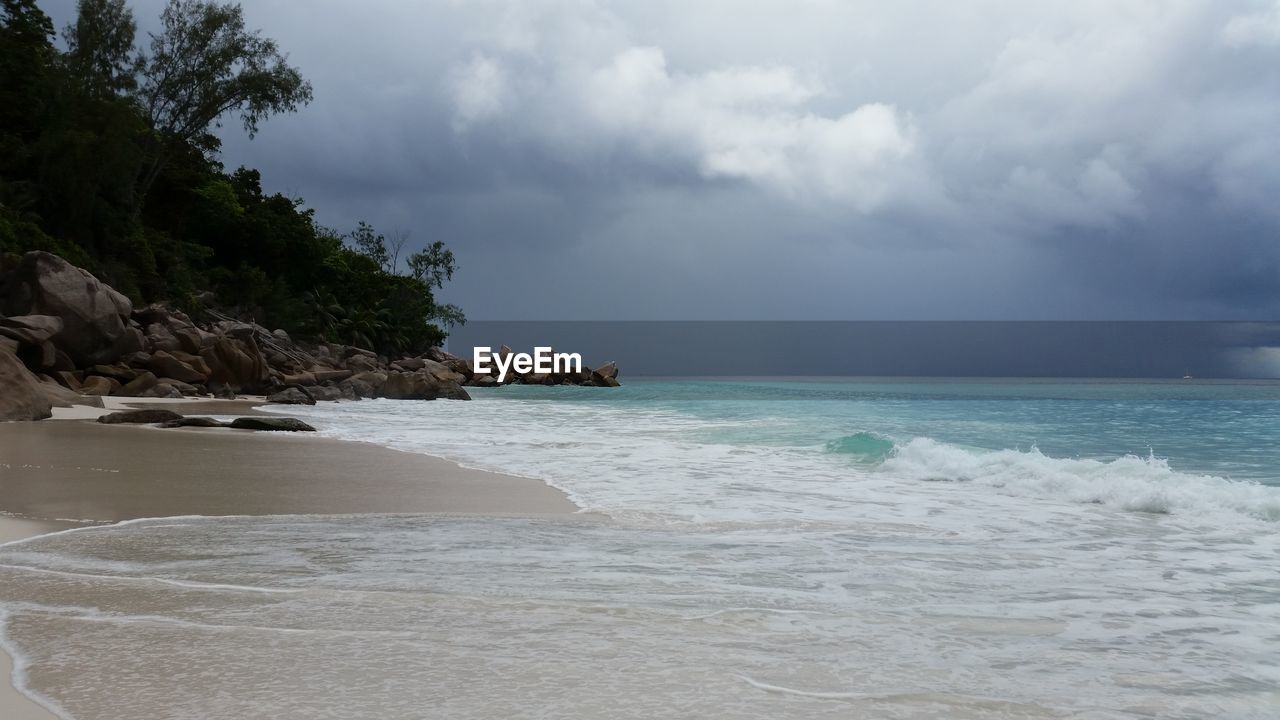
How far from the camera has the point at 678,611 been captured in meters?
3.70

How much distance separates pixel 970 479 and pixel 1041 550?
4.67 meters

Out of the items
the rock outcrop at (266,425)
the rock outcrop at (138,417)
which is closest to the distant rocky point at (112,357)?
the rock outcrop at (138,417)

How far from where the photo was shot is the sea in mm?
2660

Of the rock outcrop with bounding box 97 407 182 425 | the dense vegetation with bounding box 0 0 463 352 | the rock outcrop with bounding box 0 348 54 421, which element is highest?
the dense vegetation with bounding box 0 0 463 352

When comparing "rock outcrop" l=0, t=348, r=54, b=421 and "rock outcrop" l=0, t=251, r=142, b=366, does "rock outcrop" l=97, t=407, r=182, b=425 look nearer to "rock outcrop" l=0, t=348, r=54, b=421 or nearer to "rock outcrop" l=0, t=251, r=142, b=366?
"rock outcrop" l=0, t=348, r=54, b=421

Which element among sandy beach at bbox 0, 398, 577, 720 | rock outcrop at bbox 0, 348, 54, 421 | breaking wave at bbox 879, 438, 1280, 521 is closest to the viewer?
sandy beach at bbox 0, 398, 577, 720

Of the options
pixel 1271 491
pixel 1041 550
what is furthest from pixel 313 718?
pixel 1271 491

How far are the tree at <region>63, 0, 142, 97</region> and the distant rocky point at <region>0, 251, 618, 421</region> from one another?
51.1 ft

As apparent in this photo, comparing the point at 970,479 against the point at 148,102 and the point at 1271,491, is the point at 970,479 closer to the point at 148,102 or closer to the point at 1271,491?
the point at 1271,491

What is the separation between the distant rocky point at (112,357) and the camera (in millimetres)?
16906

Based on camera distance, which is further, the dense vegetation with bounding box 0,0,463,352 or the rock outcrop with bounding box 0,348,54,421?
the dense vegetation with bounding box 0,0,463,352

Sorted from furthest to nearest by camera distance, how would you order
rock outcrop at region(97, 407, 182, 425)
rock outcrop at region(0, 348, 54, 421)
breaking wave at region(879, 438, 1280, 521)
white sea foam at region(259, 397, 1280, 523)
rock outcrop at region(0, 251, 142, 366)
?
rock outcrop at region(0, 251, 142, 366) < rock outcrop at region(97, 407, 182, 425) < rock outcrop at region(0, 348, 54, 421) < breaking wave at region(879, 438, 1280, 521) < white sea foam at region(259, 397, 1280, 523)

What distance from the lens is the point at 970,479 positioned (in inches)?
401

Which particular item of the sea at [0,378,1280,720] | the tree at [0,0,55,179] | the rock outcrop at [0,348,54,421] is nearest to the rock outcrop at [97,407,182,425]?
the rock outcrop at [0,348,54,421]
